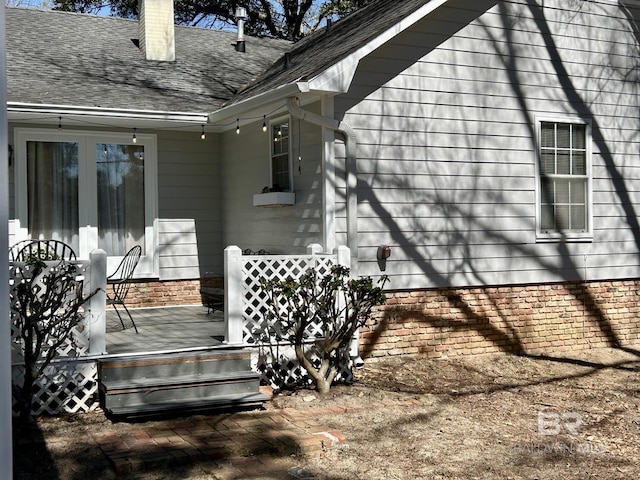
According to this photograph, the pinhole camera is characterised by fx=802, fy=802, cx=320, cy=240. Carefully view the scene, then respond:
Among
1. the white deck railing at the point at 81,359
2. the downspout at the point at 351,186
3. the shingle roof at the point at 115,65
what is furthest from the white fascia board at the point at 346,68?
the shingle roof at the point at 115,65

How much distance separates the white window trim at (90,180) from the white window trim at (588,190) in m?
5.10

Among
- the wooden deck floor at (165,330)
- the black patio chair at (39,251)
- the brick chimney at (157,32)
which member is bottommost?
the wooden deck floor at (165,330)

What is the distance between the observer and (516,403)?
782cm

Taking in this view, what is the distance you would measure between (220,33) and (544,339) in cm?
804

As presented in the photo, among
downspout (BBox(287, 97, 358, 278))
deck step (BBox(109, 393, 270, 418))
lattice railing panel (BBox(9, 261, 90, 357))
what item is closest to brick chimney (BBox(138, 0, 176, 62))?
downspout (BBox(287, 97, 358, 278))

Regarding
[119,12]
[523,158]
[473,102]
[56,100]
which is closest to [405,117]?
[473,102]

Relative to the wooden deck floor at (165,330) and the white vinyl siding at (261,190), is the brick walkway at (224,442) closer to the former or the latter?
the wooden deck floor at (165,330)

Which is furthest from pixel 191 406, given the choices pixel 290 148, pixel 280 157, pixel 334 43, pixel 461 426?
pixel 334 43

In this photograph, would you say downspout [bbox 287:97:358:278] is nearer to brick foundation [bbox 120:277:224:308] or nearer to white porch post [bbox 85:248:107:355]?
white porch post [bbox 85:248:107:355]

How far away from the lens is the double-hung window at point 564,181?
1002 centimetres

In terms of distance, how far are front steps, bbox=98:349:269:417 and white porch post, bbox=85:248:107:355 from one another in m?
0.23

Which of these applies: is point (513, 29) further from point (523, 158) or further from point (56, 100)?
point (56, 100)

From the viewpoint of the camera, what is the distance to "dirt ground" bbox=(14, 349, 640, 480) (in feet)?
19.0

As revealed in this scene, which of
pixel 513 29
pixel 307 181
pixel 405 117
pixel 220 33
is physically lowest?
pixel 307 181
